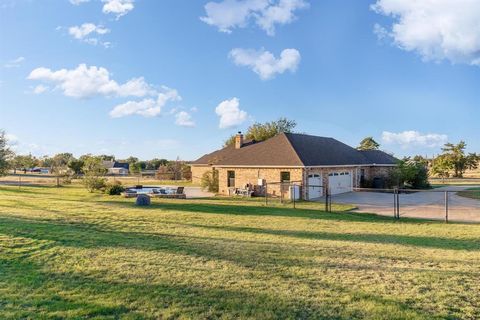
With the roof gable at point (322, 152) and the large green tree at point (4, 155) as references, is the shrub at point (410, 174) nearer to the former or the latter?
the roof gable at point (322, 152)

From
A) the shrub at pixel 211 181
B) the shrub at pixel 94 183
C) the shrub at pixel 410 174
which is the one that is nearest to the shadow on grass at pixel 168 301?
the shrub at pixel 94 183

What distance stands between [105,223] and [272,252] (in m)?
6.92

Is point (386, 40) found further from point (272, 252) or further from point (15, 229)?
point (15, 229)

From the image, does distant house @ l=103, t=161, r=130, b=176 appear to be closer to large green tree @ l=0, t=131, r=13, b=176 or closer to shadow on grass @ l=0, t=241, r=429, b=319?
large green tree @ l=0, t=131, r=13, b=176

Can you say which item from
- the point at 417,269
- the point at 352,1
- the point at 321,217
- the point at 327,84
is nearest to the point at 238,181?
the point at 327,84

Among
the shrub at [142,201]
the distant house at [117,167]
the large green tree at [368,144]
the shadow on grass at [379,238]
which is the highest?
the large green tree at [368,144]

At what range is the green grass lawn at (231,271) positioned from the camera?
5.26 meters

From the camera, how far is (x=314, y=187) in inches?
1048

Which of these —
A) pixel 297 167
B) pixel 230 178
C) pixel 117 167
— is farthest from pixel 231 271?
pixel 117 167

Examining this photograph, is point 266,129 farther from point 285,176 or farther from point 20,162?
point 20,162

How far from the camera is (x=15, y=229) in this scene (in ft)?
36.4

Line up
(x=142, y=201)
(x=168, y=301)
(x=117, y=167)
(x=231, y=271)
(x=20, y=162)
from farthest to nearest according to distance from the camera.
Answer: (x=117, y=167), (x=20, y=162), (x=142, y=201), (x=231, y=271), (x=168, y=301)

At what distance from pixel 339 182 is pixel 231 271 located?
81.4 feet

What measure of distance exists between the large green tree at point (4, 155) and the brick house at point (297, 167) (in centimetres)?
1499
